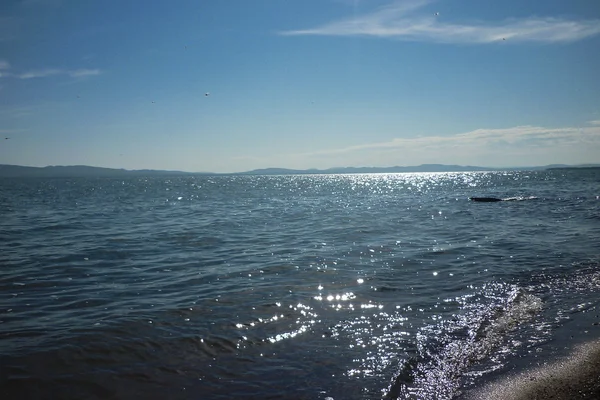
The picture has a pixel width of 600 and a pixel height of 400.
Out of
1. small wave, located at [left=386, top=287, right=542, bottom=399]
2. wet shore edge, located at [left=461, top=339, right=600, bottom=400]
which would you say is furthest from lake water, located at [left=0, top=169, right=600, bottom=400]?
wet shore edge, located at [left=461, top=339, right=600, bottom=400]

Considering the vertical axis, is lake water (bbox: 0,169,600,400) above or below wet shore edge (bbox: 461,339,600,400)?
below

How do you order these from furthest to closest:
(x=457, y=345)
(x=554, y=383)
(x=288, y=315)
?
(x=288, y=315), (x=457, y=345), (x=554, y=383)

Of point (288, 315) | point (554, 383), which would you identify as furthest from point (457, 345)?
point (288, 315)

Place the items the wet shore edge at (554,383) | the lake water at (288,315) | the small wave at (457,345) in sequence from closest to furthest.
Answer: the wet shore edge at (554,383), the small wave at (457,345), the lake water at (288,315)

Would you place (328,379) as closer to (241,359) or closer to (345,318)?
(241,359)

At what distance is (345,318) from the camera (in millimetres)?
8992

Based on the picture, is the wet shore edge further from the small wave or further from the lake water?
the small wave

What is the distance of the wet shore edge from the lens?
5195 mm

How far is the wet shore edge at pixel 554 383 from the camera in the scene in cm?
520

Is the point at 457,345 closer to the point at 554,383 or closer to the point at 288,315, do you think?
the point at 554,383

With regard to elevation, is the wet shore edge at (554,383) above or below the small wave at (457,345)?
above

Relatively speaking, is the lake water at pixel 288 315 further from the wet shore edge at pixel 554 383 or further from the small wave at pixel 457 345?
the wet shore edge at pixel 554 383

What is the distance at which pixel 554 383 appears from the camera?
18.0ft

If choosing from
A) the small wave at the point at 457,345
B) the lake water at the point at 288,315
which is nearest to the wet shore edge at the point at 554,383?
the lake water at the point at 288,315
